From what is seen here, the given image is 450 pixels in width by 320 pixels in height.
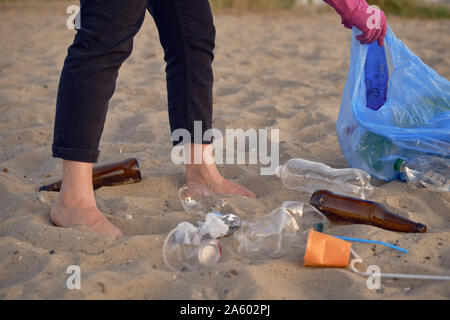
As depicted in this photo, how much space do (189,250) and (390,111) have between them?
1.09 m

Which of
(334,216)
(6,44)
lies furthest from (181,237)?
(6,44)

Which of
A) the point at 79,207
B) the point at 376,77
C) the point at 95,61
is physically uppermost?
the point at 95,61

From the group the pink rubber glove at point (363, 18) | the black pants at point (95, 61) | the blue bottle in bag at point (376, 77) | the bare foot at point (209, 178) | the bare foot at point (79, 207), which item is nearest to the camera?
the black pants at point (95, 61)

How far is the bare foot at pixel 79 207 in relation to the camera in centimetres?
160

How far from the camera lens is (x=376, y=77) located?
7.32ft

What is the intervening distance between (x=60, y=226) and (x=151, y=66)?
8.84 feet

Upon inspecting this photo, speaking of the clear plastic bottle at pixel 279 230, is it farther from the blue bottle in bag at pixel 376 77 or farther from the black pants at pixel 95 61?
the blue bottle in bag at pixel 376 77

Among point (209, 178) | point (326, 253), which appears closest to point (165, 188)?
point (209, 178)

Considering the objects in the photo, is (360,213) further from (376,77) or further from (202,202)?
(376,77)

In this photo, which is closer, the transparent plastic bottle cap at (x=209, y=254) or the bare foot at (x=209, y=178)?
the transparent plastic bottle cap at (x=209, y=254)

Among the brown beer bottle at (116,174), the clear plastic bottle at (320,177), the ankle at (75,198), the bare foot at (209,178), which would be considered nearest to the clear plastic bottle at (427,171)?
the clear plastic bottle at (320,177)

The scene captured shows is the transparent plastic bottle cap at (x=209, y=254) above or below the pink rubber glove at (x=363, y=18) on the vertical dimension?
below

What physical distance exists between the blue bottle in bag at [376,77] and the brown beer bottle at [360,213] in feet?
2.24
